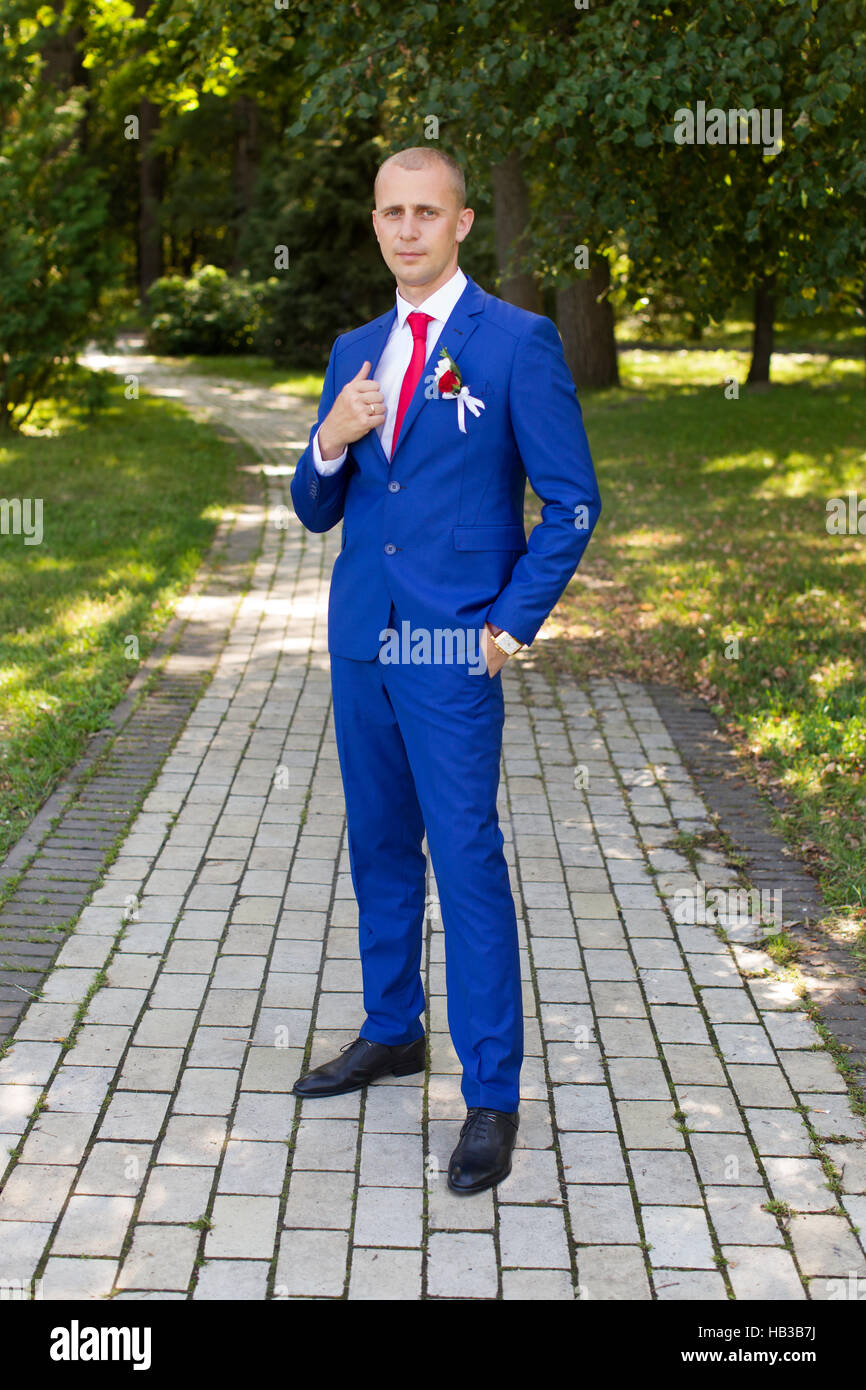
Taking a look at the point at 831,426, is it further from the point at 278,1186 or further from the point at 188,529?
the point at 278,1186

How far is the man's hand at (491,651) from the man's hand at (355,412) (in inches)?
22.0

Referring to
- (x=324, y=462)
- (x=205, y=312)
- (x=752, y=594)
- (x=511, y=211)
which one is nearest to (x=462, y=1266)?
(x=324, y=462)

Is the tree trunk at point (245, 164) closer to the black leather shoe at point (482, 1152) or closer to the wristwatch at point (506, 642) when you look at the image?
the wristwatch at point (506, 642)

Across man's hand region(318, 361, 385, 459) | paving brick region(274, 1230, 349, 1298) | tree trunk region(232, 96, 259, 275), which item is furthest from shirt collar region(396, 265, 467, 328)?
tree trunk region(232, 96, 259, 275)

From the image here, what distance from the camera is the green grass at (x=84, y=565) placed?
6.88 meters

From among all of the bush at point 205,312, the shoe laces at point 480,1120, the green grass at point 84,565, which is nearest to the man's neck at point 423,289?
the shoe laces at point 480,1120

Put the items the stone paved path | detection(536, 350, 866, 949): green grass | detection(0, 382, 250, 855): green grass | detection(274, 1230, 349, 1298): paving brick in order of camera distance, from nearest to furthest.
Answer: detection(274, 1230, 349, 1298): paving brick < the stone paved path < detection(536, 350, 866, 949): green grass < detection(0, 382, 250, 855): green grass

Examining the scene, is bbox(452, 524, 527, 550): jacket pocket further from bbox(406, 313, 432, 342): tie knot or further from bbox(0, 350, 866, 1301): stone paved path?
bbox(0, 350, 866, 1301): stone paved path

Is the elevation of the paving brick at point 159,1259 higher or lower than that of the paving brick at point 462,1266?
higher

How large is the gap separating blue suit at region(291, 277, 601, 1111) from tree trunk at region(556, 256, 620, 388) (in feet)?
56.2

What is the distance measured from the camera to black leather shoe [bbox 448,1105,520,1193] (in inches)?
138

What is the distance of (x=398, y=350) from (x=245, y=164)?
35724 millimetres
